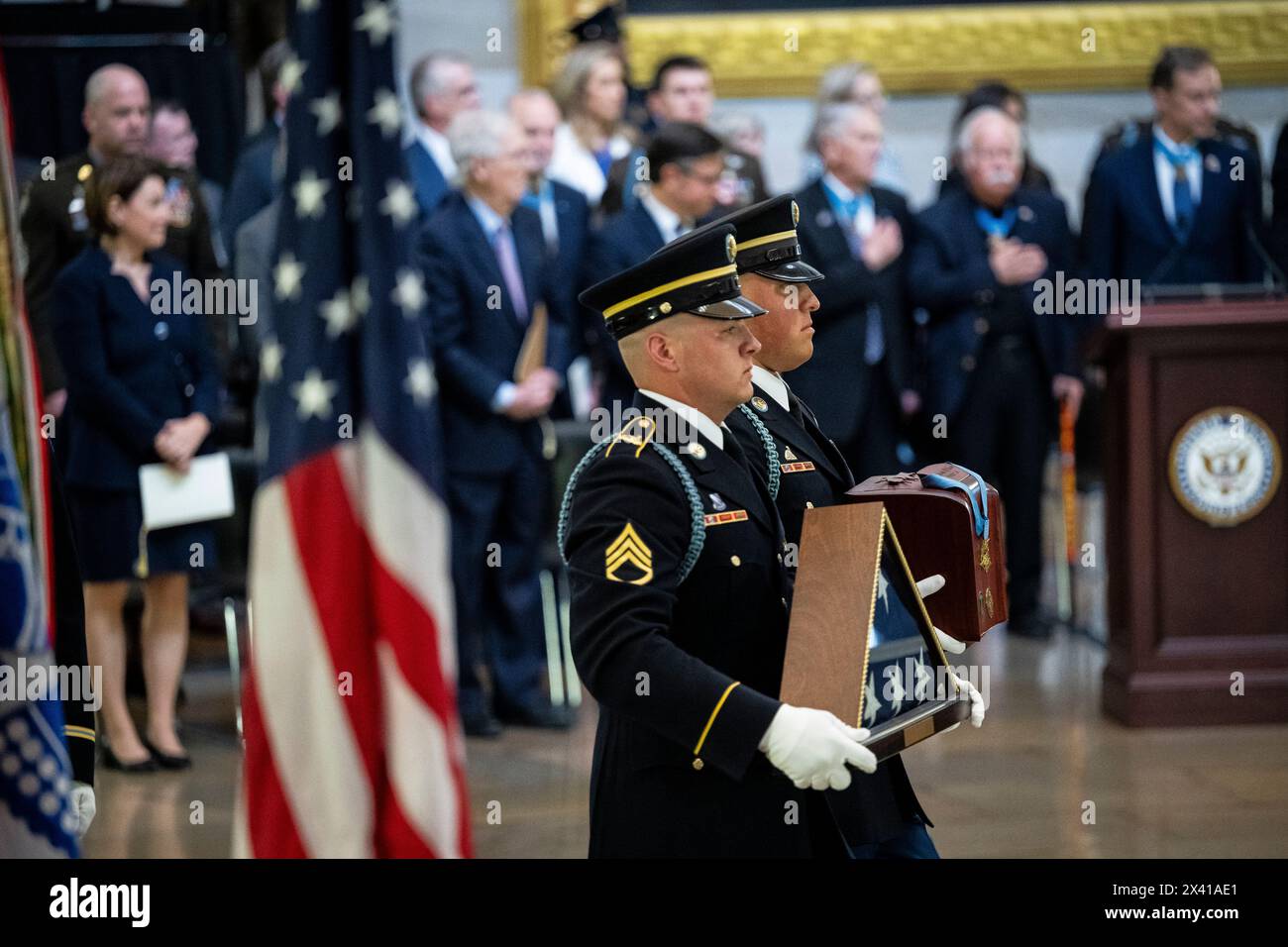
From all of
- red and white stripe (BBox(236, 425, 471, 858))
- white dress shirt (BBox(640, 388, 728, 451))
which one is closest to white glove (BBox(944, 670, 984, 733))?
white dress shirt (BBox(640, 388, 728, 451))

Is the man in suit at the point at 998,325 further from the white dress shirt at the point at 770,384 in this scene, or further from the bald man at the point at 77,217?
the white dress shirt at the point at 770,384

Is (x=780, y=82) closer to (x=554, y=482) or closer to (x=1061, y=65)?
(x=1061, y=65)

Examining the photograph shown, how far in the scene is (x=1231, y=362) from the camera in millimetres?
5738

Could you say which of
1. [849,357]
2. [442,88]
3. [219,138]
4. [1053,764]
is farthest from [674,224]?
[219,138]

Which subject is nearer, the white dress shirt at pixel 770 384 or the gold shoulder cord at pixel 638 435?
the gold shoulder cord at pixel 638 435

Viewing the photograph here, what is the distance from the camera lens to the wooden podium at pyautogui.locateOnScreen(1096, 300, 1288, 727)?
18.8ft

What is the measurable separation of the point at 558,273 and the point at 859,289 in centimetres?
104

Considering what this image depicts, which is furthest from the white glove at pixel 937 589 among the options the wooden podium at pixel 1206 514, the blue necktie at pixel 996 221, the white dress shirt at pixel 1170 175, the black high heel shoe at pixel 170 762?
the white dress shirt at pixel 1170 175

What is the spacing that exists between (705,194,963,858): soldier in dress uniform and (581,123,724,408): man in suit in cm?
307

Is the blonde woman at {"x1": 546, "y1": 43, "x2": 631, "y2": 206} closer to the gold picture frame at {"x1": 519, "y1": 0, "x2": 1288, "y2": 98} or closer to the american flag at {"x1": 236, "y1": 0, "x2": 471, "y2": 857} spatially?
the gold picture frame at {"x1": 519, "y1": 0, "x2": 1288, "y2": 98}

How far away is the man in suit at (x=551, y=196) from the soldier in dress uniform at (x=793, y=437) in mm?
3555

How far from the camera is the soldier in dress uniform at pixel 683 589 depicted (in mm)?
2316

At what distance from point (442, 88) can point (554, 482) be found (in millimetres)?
1613

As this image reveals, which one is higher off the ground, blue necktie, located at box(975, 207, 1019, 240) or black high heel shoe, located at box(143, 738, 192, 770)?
blue necktie, located at box(975, 207, 1019, 240)
